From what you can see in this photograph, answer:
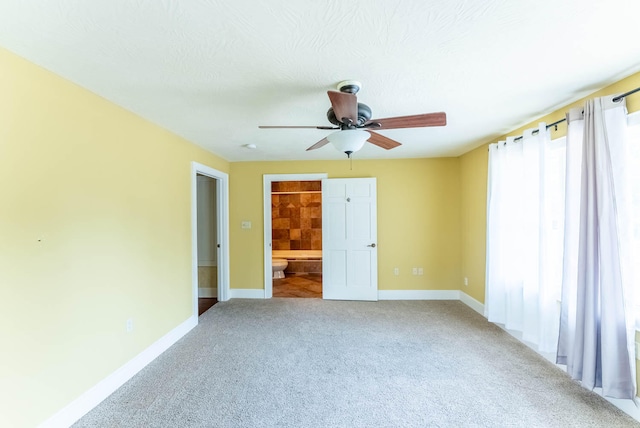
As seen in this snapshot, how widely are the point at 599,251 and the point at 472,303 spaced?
97.8 inches

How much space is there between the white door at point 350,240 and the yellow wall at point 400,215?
0.54 feet

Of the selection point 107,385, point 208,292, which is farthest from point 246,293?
point 107,385

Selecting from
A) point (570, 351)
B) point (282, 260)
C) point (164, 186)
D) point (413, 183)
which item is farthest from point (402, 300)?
point (164, 186)

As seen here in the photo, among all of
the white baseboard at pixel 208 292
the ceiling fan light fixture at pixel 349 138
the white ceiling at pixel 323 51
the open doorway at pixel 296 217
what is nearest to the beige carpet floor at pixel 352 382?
the white baseboard at pixel 208 292

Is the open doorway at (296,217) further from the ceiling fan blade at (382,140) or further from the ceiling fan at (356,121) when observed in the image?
the ceiling fan at (356,121)

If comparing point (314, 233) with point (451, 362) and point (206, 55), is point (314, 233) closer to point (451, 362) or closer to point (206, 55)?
point (451, 362)

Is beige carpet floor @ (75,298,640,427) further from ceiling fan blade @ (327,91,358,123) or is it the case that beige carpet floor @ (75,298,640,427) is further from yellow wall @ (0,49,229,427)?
ceiling fan blade @ (327,91,358,123)

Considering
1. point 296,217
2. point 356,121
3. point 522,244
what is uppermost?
point 356,121

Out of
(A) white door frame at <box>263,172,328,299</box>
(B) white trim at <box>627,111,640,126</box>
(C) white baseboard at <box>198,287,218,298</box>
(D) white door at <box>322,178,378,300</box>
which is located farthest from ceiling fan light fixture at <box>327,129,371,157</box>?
(C) white baseboard at <box>198,287,218,298</box>

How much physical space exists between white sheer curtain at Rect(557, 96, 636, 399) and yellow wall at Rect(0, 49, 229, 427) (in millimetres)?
3678

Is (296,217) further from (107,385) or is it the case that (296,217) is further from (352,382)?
(107,385)

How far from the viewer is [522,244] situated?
9.71 feet

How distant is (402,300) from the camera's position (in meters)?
4.72

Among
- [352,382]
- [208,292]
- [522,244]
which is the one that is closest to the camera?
[352,382]
